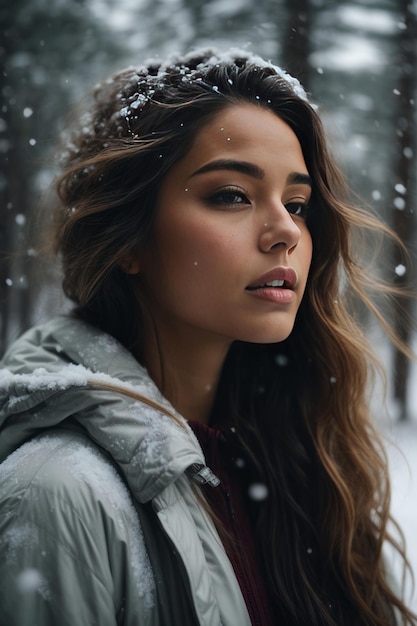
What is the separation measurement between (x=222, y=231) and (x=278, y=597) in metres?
1.13

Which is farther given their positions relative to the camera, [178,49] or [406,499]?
[178,49]

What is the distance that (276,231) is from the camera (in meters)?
1.52

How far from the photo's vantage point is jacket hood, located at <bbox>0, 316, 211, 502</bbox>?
4.21ft

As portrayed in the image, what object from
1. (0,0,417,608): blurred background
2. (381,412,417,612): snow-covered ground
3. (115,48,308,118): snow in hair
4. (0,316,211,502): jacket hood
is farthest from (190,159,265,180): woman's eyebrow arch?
(0,0,417,608): blurred background

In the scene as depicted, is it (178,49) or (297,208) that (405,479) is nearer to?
(297,208)

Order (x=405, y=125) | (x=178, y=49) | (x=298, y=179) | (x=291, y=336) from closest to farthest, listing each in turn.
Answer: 1. (x=298, y=179)
2. (x=291, y=336)
3. (x=178, y=49)
4. (x=405, y=125)

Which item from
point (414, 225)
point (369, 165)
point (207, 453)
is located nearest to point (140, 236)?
point (207, 453)

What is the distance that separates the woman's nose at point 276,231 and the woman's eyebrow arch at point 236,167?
0.11 meters

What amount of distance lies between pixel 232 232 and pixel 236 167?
0.19 metres

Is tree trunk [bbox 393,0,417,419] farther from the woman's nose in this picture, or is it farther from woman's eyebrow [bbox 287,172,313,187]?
the woman's nose

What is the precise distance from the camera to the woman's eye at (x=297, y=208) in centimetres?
169

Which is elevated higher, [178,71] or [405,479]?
[178,71]

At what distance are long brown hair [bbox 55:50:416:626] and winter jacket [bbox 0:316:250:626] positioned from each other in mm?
376

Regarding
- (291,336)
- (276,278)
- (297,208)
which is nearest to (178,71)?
(297,208)
